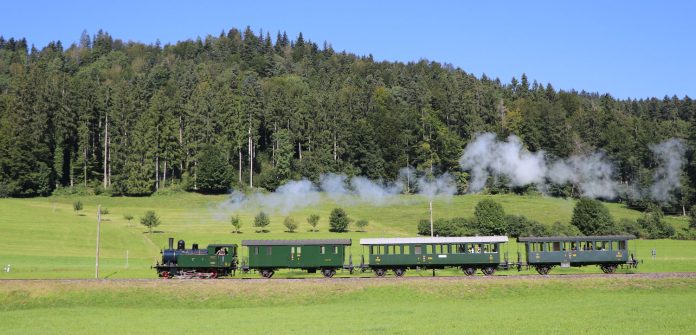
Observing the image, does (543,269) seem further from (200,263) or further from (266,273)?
(200,263)

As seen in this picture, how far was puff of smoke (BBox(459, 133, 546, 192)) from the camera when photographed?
10831cm

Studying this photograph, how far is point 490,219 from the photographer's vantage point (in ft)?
257

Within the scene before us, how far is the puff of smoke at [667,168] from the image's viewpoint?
106 m

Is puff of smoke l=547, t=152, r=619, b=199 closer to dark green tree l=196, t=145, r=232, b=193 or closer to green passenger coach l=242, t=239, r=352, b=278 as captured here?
dark green tree l=196, t=145, r=232, b=193

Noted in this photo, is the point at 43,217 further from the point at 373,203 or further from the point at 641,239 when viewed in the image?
the point at 641,239

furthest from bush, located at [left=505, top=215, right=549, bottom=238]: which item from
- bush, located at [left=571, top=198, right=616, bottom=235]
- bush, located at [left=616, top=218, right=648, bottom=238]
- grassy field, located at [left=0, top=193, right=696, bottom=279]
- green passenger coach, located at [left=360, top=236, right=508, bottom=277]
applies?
green passenger coach, located at [left=360, top=236, right=508, bottom=277]

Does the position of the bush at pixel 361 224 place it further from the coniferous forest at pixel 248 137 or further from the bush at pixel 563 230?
the coniferous forest at pixel 248 137

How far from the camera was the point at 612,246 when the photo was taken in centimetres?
4756

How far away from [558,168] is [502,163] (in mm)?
11606

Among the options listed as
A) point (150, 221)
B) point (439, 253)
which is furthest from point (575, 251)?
point (150, 221)

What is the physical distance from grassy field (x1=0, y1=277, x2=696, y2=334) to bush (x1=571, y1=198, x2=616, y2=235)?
39.1m

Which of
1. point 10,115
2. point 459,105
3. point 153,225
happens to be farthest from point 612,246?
point 10,115

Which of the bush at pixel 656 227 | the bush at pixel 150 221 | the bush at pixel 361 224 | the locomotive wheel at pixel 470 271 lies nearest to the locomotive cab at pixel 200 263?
the locomotive wheel at pixel 470 271

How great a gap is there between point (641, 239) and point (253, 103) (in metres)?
78.5
